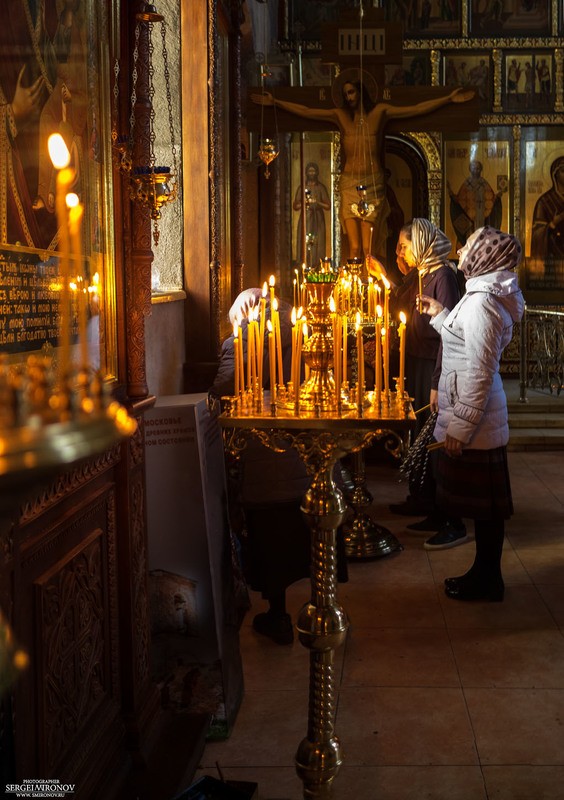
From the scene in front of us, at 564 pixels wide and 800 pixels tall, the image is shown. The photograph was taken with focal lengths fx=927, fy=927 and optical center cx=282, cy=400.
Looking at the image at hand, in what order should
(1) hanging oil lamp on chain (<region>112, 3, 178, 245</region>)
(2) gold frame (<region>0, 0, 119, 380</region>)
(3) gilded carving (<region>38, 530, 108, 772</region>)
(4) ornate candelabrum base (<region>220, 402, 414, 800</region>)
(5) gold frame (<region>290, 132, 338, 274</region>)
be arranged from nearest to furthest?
(2) gold frame (<region>0, 0, 119, 380</region>) < (3) gilded carving (<region>38, 530, 108, 772</region>) < (4) ornate candelabrum base (<region>220, 402, 414, 800</region>) < (1) hanging oil lamp on chain (<region>112, 3, 178, 245</region>) < (5) gold frame (<region>290, 132, 338, 274</region>)

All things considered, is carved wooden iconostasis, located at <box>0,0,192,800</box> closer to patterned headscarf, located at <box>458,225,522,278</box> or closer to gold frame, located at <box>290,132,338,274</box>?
patterned headscarf, located at <box>458,225,522,278</box>

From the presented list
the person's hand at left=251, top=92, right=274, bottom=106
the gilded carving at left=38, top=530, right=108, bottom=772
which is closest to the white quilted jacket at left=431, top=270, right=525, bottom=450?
the gilded carving at left=38, top=530, right=108, bottom=772

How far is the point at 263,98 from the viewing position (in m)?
7.88

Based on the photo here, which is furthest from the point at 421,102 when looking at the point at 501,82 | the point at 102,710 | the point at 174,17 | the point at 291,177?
the point at 102,710

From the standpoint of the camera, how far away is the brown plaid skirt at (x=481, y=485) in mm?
4344

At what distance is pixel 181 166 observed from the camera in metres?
4.88

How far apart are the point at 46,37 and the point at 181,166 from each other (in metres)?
2.77

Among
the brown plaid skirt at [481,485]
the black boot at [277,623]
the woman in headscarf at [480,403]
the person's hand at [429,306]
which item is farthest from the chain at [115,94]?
the person's hand at [429,306]

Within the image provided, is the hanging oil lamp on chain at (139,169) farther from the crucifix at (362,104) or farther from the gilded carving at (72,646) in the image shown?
the crucifix at (362,104)

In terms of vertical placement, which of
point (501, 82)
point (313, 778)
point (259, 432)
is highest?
point (501, 82)

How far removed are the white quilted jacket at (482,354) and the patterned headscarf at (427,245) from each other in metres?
1.24

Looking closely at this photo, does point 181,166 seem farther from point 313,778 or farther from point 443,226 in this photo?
point 443,226

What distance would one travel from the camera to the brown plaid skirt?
4344 mm

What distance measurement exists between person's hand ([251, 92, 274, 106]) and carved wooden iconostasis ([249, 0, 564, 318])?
17.2 feet
